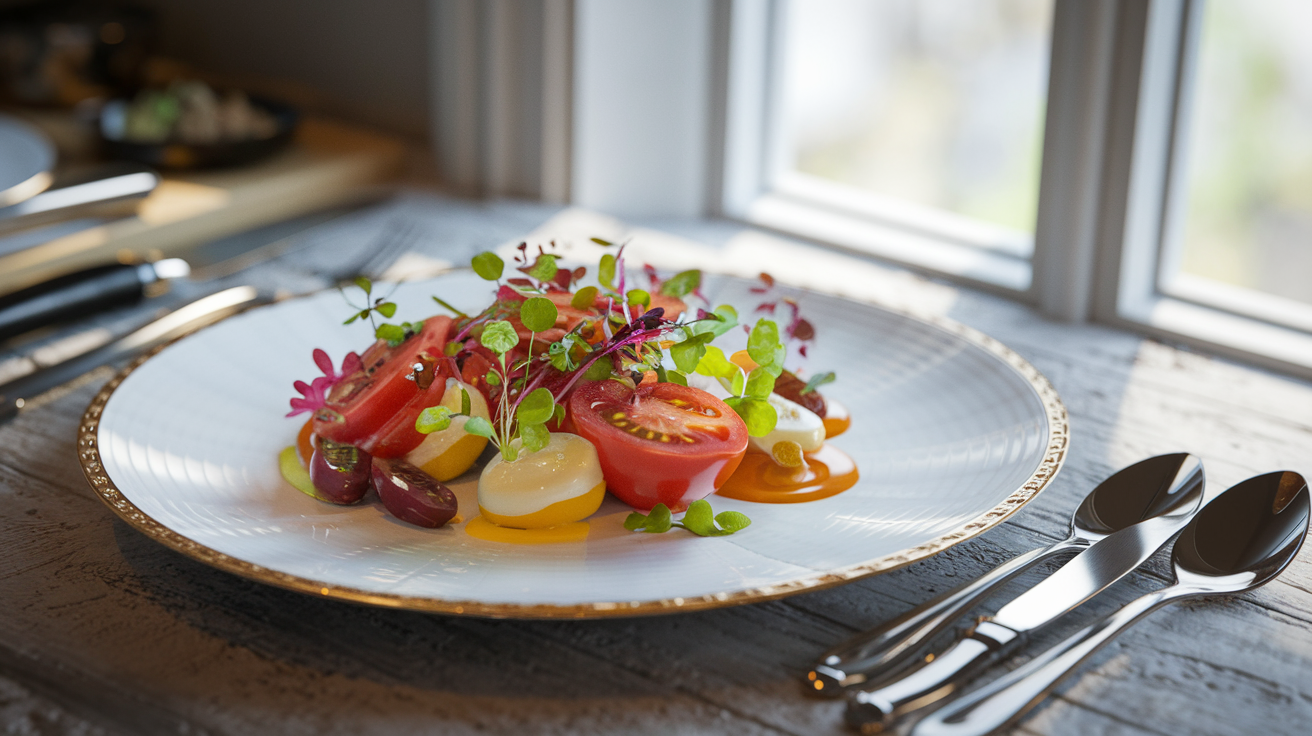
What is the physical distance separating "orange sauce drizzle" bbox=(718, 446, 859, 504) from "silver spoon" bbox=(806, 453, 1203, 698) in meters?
0.13

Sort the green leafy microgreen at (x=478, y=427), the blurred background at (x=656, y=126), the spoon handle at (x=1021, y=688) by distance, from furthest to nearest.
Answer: the blurred background at (x=656, y=126)
the green leafy microgreen at (x=478, y=427)
the spoon handle at (x=1021, y=688)

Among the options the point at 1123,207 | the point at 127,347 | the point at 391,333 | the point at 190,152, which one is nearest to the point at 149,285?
the point at 127,347

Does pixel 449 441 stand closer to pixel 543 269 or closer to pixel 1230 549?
pixel 543 269

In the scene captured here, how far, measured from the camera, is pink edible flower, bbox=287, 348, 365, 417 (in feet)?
2.56

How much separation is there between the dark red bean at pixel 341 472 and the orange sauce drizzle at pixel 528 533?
80 mm

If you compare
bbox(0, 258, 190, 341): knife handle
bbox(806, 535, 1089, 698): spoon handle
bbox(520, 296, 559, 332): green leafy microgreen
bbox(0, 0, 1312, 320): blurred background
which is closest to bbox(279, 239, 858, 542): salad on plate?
bbox(520, 296, 559, 332): green leafy microgreen

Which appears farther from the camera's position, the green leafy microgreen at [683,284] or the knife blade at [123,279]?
the knife blade at [123,279]

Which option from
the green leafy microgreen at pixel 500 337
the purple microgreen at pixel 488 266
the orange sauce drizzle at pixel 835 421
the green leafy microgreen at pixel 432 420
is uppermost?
the purple microgreen at pixel 488 266

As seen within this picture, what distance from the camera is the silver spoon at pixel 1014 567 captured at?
25.0 inches

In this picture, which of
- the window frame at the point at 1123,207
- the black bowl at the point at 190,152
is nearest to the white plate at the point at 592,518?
the window frame at the point at 1123,207

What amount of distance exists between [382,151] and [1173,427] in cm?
122

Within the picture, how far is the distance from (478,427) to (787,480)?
226 mm

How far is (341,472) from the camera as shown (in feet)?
2.47

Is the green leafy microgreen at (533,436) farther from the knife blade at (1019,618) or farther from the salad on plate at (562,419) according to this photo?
the knife blade at (1019,618)
